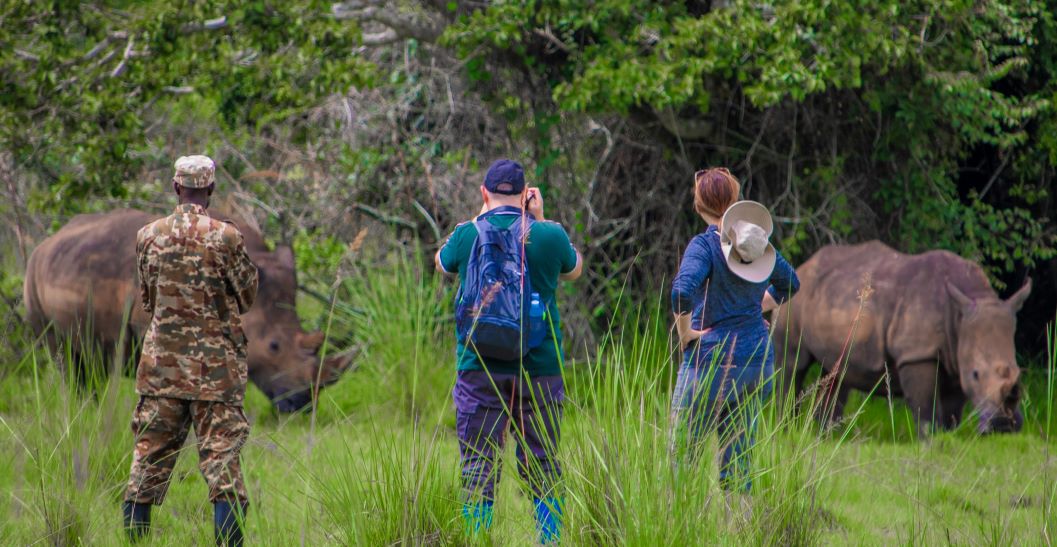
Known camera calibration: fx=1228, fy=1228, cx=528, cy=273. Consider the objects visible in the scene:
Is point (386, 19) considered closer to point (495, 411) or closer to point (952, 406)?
point (952, 406)

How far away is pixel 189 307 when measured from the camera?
A: 16.8 ft

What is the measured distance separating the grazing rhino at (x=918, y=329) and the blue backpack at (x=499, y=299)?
10.1ft

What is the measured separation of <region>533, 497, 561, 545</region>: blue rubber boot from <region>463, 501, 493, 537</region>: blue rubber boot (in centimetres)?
18

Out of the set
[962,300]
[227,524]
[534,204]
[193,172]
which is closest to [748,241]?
[534,204]

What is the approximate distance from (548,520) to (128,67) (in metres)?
6.08

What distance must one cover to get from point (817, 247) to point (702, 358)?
529 cm

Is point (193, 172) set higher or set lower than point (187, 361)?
higher

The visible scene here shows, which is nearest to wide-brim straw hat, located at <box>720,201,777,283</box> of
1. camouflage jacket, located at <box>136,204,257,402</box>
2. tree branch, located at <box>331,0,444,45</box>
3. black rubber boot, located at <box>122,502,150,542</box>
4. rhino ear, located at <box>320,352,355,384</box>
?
camouflage jacket, located at <box>136,204,257,402</box>

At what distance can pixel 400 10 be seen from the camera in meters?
11.1

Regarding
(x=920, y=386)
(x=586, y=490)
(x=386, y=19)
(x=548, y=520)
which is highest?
(x=386, y=19)

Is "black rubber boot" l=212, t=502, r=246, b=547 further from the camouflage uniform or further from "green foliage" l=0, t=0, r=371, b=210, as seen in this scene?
Result: "green foliage" l=0, t=0, r=371, b=210

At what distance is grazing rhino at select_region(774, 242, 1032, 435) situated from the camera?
7.77 m

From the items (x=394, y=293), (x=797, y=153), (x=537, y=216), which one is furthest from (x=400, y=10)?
(x=537, y=216)

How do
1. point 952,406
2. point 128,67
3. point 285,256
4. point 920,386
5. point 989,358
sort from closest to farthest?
1. point 989,358
2. point 920,386
3. point 285,256
4. point 952,406
5. point 128,67
